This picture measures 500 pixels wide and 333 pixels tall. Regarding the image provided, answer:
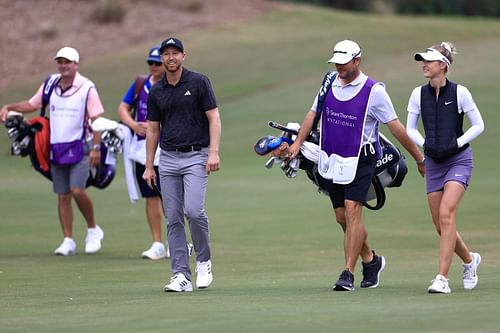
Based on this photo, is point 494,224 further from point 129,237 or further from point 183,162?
point 183,162

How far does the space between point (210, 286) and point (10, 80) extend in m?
26.1

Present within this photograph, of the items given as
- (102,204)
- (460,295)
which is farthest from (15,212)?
(460,295)

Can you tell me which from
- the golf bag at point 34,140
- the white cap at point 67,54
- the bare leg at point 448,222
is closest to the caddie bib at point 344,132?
the bare leg at point 448,222

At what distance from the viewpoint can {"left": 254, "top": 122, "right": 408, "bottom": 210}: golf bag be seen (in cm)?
1123

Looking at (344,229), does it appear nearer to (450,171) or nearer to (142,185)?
(450,171)

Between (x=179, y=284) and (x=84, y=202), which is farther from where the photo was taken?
(x=84, y=202)

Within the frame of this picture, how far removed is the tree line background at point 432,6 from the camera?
192 feet

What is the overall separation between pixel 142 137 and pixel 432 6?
47046 millimetres

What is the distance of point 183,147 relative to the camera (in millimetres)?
11156

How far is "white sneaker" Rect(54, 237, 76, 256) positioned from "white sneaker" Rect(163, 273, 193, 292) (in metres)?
4.23

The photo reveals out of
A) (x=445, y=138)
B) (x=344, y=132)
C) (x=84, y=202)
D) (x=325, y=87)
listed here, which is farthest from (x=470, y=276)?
(x=84, y=202)

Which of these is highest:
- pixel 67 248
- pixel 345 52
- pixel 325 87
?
pixel 345 52

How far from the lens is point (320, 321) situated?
8.52 m

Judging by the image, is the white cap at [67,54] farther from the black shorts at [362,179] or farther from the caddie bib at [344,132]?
the black shorts at [362,179]
